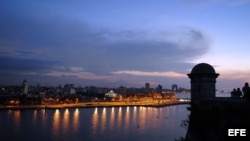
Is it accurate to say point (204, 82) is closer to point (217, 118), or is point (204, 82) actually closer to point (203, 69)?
point (203, 69)

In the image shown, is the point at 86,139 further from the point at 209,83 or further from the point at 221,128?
the point at 221,128

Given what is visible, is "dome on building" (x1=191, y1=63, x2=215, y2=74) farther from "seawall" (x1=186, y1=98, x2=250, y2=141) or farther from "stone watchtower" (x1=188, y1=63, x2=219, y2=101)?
"seawall" (x1=186, y1=98, x2=250, y2=141)

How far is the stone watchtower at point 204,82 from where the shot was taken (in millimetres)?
12383

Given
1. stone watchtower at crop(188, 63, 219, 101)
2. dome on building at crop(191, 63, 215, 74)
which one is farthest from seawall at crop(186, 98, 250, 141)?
dome on building at crop(191, 63, 215, 74)

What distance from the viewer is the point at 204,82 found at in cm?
1245

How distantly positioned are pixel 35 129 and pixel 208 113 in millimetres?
34621

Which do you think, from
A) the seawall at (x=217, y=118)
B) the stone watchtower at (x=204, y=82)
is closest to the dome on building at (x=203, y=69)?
the stone watchtower at (x=204, y=82)

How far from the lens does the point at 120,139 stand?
112ft

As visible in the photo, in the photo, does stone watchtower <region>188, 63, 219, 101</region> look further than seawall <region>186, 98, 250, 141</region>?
Yes

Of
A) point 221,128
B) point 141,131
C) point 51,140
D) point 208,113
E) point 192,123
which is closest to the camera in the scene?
point 221,128

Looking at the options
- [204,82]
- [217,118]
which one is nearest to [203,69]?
[204,82]

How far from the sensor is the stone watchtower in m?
12.4

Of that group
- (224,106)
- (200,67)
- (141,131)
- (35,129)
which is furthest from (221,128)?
(35,129)

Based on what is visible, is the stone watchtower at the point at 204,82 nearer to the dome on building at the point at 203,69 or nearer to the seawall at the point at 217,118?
the dome on building at the point at 203,69
